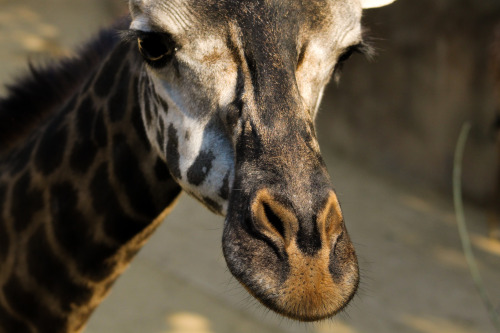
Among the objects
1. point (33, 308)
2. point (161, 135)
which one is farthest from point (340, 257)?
point (33, 308)

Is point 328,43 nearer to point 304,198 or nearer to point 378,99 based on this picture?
point 304,198

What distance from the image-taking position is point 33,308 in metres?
2.59

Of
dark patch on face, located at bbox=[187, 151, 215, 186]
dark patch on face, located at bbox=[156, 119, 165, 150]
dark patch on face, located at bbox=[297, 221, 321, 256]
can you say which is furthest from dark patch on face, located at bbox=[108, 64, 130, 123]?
dark patch on face, located at bbox=[297, 221, 321, 256]

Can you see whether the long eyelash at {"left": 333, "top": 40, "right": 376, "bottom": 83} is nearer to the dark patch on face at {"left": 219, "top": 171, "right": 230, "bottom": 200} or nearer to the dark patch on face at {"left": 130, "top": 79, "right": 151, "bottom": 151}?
the dark patch on face at {"left": 219, "top": 171, "right": 230, "bottom": 200}

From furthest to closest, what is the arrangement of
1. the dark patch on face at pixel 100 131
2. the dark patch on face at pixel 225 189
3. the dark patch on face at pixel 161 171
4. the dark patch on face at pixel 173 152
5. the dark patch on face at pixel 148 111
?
the dark patch on face at pixel 100 131 → the dark patch on face at pixel 161 171 → the dark patch on face at pixel 148 111 → the dark patch on face at pixel 173 152 → the dark patch on face at pixel 225 189

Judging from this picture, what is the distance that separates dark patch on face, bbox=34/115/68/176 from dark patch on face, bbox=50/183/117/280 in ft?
0.37

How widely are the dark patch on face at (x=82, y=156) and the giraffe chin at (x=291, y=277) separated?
37.2 inches

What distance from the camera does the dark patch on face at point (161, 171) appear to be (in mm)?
2432

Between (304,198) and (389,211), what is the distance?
5.07 m

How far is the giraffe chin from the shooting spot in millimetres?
1760

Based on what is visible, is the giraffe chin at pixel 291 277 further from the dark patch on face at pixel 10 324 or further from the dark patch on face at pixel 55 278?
the dark patch on face at pixel 10 324

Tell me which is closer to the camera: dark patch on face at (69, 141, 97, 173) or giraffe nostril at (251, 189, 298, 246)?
giraffe nostril at (251, 189, 298, 246)

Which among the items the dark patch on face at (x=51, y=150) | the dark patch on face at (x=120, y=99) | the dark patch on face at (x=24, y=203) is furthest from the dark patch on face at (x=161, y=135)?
the dark patch on face at (x=24, y=203)

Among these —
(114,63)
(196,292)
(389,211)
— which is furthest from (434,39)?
(114,63)
